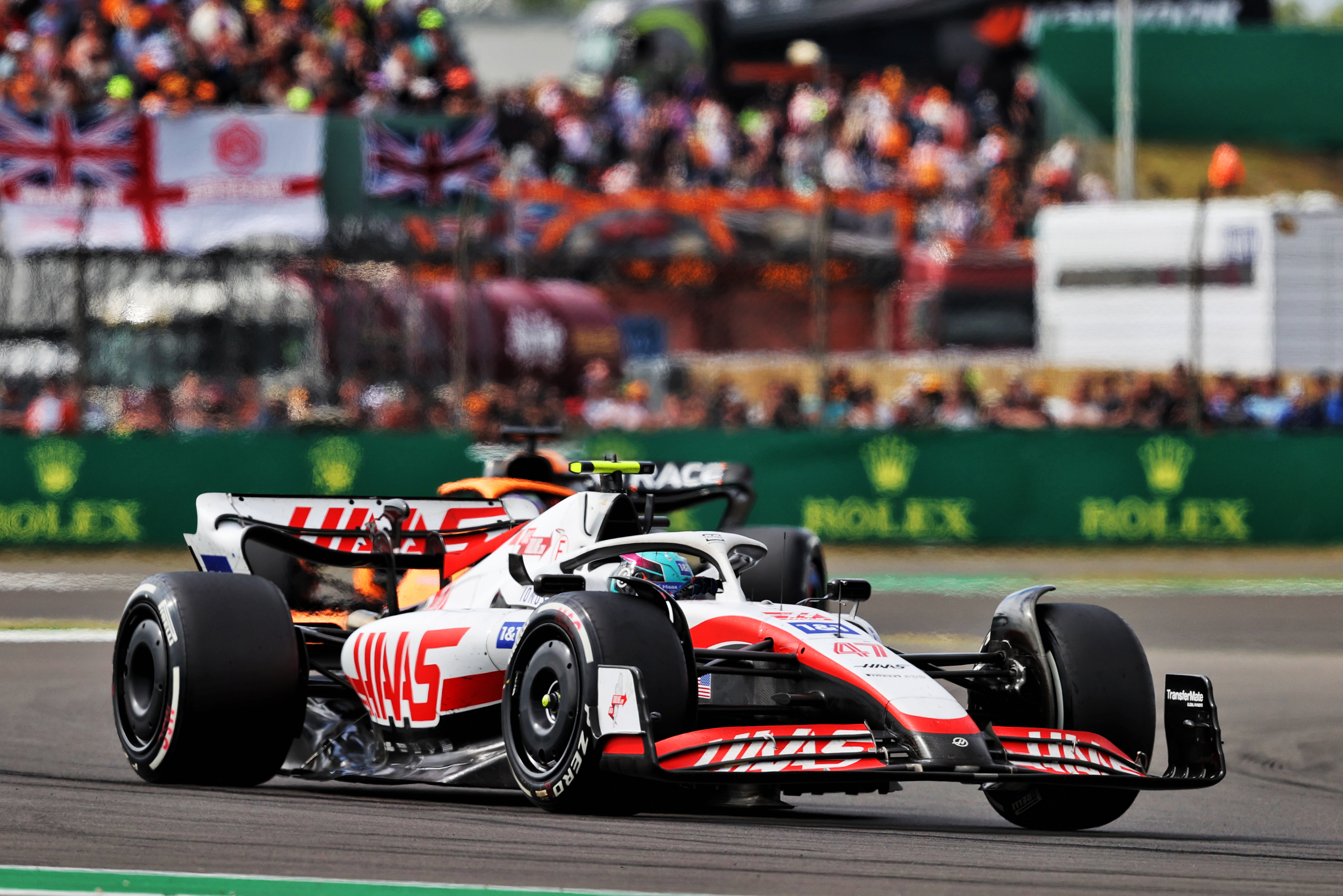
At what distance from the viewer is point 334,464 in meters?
20.5

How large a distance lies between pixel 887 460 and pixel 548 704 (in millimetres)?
13744

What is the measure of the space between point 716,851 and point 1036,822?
1786 mm

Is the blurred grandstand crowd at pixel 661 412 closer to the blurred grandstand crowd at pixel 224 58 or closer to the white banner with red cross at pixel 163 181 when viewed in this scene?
the white banner with red cross at pixel 163 181

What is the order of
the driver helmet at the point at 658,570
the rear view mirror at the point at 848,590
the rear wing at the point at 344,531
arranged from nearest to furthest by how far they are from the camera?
1. the rear view mirror at the point at 848,590
2. the driver helmet at the point at 658,570
3. the rear wing at the point at 344,531

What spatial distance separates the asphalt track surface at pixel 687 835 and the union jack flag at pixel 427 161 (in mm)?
12680

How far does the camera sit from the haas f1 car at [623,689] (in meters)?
6.67

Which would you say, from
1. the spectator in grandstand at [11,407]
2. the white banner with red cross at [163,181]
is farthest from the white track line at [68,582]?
the white banner with red cross at [163,181]

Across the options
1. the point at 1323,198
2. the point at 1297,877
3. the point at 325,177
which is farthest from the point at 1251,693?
the point at 1323,198

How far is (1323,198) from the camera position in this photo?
25812 mm

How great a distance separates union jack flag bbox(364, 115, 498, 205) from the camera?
74.3 feet

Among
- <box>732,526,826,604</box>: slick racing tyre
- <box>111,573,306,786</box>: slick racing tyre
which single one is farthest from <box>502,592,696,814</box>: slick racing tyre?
<box>732,526,826,604</box>: slick racing tyre

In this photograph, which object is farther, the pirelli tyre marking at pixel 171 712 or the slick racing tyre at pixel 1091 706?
the pirelli tyre marking at pixel 171 712

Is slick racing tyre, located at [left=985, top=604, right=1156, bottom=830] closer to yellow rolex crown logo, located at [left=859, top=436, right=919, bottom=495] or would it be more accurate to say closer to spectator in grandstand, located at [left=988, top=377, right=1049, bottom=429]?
yellow rolex crown logo, located at [left=859, top=436, right=919, bottom=495]

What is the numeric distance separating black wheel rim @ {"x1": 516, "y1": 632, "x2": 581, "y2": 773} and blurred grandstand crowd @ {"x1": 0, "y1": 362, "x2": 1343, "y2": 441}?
12.8m
